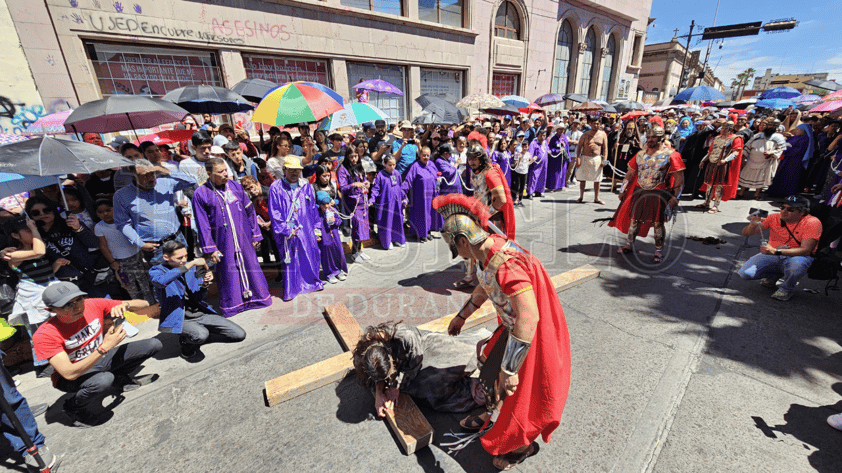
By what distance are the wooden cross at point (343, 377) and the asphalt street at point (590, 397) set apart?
10 centimetres

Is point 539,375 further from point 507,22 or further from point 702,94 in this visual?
point 507,22

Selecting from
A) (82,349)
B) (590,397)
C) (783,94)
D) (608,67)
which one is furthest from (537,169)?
(608,67)

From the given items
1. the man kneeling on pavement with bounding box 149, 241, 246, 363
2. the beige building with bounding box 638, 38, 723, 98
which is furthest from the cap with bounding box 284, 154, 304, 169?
the beige building with bounding box 638, 38, 723, 98

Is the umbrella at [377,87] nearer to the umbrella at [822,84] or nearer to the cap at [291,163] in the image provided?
the cap at [291,163]

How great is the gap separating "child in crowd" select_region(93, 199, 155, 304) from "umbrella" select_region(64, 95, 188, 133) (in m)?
1.18

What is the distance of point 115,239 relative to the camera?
156 inches

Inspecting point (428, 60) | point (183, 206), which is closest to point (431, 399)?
point (183, 206)

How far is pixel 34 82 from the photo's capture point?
24.8 feet

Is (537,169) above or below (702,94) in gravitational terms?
below

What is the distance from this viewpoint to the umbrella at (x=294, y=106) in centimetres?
472

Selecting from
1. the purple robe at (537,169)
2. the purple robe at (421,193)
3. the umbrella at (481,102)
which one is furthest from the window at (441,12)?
the purple robe at (421,193)

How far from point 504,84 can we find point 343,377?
2061cm

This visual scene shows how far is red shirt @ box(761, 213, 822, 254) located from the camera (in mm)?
4051

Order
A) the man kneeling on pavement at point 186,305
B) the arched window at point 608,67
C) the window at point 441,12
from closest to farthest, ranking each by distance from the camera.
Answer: the man kneeling on pavement at point 186,305, the window at point 441,12, the arched window at point 608,67
